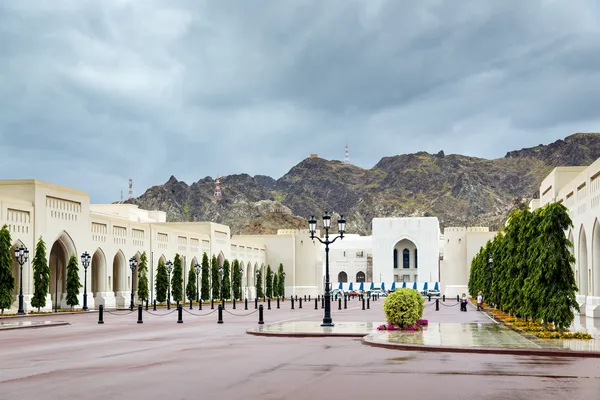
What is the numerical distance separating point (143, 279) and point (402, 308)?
3836cm

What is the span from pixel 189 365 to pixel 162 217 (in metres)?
80.1

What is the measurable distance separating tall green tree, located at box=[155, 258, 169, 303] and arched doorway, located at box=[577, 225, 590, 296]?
33731mm

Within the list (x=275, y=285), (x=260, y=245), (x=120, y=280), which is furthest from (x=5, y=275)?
(x=260, y=245)

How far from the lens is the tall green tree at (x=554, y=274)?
23188 millimetres

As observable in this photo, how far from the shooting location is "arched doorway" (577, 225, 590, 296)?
41.5 meters

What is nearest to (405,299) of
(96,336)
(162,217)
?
(96,336)

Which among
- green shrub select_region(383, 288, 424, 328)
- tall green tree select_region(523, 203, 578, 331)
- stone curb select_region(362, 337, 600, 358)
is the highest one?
tall green tree select_region(523, 203, 578, 331)

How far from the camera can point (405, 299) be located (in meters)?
25.3

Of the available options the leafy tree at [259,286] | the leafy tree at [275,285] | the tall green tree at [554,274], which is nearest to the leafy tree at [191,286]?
the leafy tree at [259,286]

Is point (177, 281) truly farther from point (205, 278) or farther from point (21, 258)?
point (21, 258)

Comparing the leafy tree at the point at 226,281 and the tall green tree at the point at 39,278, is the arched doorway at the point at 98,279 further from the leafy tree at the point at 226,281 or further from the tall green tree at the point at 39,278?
the leafy tree at the point at 226,281

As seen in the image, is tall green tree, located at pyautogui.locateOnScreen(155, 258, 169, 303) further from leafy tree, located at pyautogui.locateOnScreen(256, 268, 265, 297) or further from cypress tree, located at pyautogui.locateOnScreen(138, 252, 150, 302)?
leafy tree, located at pyautogui.locateOnScreen(256, 268, 265, 297)

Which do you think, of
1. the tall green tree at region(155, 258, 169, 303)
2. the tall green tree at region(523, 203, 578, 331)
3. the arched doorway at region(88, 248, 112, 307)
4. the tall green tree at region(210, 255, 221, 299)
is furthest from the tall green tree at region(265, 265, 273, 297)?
the tall green tree at region(523, 203, 578, 331)

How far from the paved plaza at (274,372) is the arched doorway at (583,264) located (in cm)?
2318
